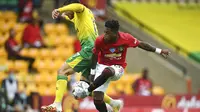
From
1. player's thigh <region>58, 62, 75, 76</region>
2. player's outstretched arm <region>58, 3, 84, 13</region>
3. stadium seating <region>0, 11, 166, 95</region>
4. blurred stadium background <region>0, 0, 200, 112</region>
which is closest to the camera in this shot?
player's outstretched arm <region>58, 3, 84, 13</region>

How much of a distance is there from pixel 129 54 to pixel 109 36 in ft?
37.6

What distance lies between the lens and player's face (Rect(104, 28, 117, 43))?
42.0ft

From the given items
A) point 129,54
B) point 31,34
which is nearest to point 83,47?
point 31,34

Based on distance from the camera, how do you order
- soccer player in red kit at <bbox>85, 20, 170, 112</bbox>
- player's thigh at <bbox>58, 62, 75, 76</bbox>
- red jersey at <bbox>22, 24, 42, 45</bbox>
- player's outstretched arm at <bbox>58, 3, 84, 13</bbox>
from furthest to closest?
red jersey at <bbox>22, 24, 42, 45</bbox>, player's thigh at <bbox>58, 62, 75, 76</bbox>, soccer player in red kit at <bbox>85, 20, 170, 112</bbox>, player's outstretched arm at <bbox>58, 3, 84, 13</bbox>

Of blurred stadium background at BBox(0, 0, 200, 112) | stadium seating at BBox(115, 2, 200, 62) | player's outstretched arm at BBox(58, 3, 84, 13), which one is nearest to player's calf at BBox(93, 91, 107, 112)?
player's outstretched arm at BBox(58, 3, 84, 13)

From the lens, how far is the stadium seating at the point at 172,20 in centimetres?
2539

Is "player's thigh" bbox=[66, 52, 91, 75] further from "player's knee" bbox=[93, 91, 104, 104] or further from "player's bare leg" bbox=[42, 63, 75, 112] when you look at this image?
"player's knee" bbox=[93, 91, 104, 104]

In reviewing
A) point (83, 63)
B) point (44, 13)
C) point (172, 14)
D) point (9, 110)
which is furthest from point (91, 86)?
point (172, 14)

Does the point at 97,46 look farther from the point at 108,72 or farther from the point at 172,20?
the point at 172,20

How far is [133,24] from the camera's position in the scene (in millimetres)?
25359

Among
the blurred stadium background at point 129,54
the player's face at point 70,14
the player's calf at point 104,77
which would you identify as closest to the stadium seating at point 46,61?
the blurred stadium background at point 129,54

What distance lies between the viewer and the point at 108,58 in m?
13.2

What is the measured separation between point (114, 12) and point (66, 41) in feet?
9.70

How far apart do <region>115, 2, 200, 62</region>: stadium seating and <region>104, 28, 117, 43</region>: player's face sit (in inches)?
481
